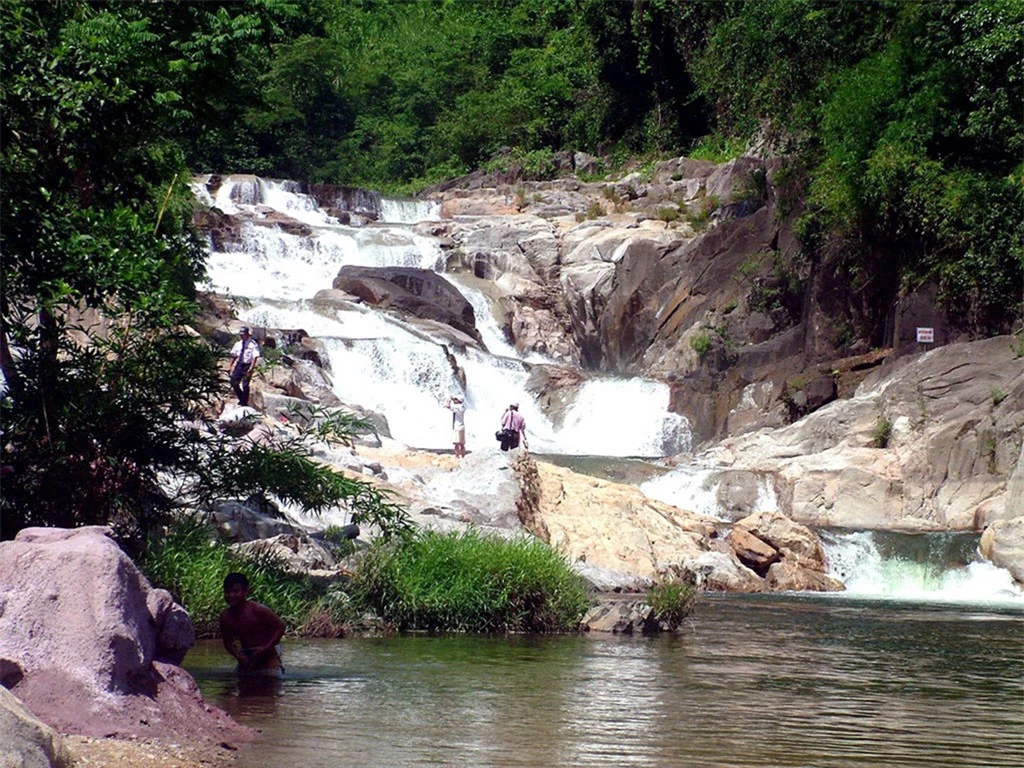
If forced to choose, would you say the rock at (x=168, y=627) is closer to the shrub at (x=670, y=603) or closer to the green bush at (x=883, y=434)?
the shrub at (x=670, y=603)

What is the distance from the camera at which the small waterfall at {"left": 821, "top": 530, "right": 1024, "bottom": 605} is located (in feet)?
78.7

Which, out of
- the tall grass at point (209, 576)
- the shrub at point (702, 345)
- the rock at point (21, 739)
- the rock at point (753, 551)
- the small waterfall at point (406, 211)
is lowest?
the rock at point (21, 739)

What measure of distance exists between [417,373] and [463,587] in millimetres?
23185

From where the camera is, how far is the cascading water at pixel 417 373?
3725cm

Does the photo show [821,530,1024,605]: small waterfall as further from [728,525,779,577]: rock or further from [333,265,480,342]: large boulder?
[333,265,480,342]: large boulder

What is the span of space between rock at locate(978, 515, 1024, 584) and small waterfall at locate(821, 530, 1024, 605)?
0.49ft

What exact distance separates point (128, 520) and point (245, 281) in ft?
101

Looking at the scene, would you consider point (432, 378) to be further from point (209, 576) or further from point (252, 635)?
point (252, 635)

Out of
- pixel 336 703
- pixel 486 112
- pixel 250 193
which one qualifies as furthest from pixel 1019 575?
pixel 486 112

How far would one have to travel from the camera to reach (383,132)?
7038 cm

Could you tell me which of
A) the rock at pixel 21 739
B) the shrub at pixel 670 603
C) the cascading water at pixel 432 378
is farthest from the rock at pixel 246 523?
the cascading water at pixel 432 378

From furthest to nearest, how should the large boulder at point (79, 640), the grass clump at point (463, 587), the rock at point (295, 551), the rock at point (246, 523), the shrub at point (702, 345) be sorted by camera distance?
the shrub at point (702, 345) < the rock at point (246, 523) < the rock at point (295, 551) < the grass clump at point (463, 587) < the large boulder at point (79, 640)

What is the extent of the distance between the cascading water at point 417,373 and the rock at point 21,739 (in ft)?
96.6

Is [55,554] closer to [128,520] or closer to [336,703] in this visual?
[336,703]
